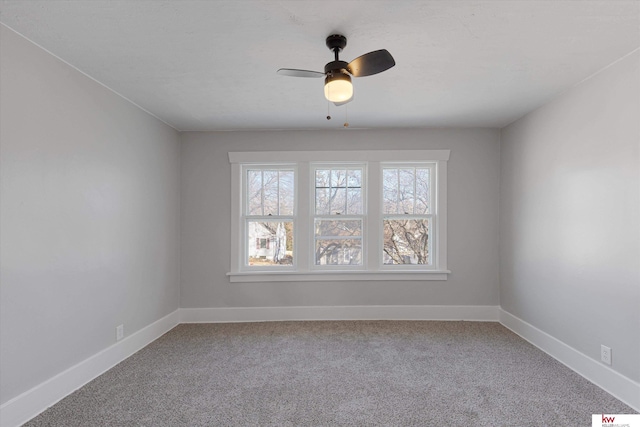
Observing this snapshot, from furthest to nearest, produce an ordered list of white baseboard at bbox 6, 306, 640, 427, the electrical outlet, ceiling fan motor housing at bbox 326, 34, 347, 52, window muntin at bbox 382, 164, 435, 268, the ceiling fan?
1. window muntin at bbox 382, 164, 435, 268
2. the electrical outlet
3. white baseboard at bbox 6, 306, 640, 427
4. ceiling fan motor housing at bbox 326, 34, 347, 52
5. the ceiling fan

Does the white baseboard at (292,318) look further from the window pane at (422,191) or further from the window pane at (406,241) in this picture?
the window pane at (422,191)

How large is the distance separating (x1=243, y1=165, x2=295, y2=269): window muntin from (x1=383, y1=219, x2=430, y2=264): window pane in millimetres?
1281

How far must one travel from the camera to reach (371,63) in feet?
6.40

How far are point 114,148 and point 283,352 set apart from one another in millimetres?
2479

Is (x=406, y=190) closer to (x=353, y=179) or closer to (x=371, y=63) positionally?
(x=353, y=179)

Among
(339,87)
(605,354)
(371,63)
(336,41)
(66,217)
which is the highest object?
(336,41)

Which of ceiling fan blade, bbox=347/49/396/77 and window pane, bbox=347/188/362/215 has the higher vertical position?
ceiling fan blade, bbox=347/49/396/77

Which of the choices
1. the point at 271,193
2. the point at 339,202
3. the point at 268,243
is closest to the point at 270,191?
the point at 271,193

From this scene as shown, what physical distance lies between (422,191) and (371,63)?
2705mm

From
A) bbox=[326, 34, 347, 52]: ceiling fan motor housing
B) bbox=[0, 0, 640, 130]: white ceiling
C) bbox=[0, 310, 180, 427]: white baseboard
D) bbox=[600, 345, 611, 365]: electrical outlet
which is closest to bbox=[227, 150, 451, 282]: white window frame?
bbox=[0, 0, 640, 130]: white ceiling

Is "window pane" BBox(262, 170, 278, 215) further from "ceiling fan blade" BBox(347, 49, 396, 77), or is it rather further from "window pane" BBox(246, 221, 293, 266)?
"ceiling fan blade" BBox(347, 49, 396, 77)

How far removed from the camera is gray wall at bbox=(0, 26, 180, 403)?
2.05 m

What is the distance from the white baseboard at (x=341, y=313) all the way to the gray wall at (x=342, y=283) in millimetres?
65

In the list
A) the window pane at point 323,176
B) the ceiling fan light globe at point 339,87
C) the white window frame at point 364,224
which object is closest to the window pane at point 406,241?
the white window frame at point 364,224
